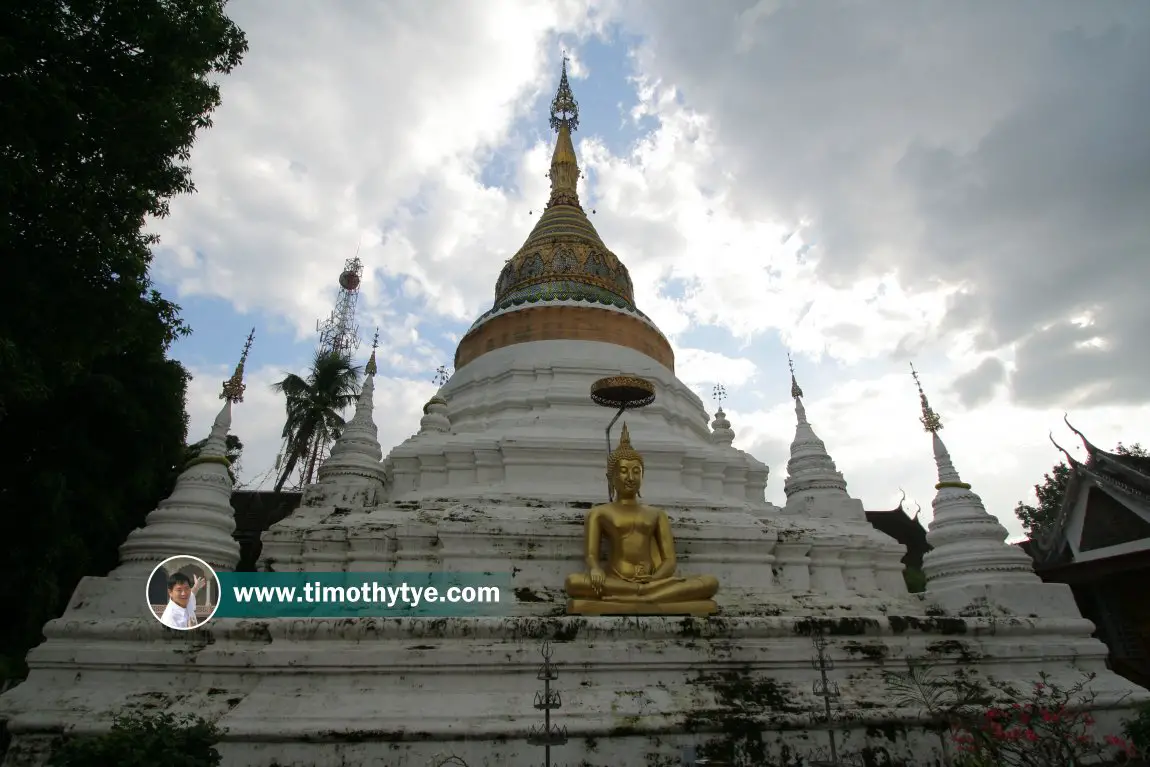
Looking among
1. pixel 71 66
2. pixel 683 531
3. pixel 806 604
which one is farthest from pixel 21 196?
pixel 806 604

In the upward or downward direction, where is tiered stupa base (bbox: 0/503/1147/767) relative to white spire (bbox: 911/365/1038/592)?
downward

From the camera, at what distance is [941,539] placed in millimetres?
9477

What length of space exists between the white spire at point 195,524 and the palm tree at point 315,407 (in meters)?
14.1

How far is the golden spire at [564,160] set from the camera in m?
20.0

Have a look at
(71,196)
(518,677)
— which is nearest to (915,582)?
(518,677)

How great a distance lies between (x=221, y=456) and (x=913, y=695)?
897cm

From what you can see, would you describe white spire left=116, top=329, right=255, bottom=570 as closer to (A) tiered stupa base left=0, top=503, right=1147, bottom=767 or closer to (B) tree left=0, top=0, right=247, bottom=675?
Result: (A) tiered stupa base left=0, top=503, right=1147, bottom=767

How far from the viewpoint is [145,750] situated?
417cm

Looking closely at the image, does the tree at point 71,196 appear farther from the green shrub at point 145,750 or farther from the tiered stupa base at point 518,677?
the green shrub at point 145,750

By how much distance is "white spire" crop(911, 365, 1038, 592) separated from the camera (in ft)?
29.2

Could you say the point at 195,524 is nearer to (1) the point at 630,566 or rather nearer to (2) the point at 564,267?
(1) the point at 630,566

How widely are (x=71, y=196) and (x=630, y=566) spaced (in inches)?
263

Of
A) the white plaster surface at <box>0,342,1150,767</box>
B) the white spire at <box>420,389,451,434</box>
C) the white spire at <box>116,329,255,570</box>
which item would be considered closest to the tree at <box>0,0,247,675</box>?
the white spire at <box>116,329,255,570</box>

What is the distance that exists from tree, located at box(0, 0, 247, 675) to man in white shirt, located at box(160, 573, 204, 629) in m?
1.91
